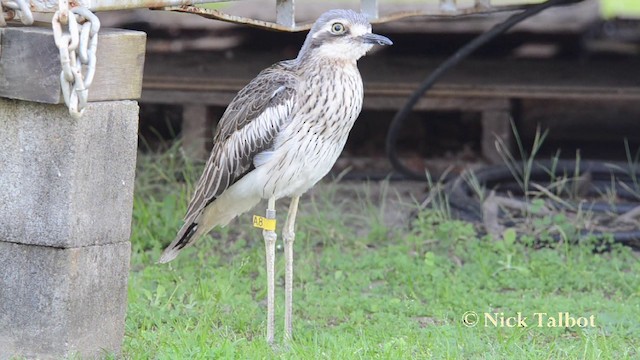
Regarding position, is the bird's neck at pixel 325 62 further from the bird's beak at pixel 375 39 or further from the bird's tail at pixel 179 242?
the bird's tail at pixel 179 242

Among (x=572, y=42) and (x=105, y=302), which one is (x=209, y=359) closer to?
(x=105, y=302)

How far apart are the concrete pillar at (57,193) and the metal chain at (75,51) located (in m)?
0.10

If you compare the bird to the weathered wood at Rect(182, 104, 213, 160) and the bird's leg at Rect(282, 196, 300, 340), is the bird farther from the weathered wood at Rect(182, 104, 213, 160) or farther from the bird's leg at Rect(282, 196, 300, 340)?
the weathered wood at Rect(182, 104, 213, 160)

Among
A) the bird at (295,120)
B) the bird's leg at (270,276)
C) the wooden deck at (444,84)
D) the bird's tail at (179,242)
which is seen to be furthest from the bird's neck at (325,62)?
the wooden deck at (444,84)

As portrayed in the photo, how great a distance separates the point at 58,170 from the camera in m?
3.83

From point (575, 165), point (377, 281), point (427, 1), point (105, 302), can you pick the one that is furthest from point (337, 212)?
point (105, 302)

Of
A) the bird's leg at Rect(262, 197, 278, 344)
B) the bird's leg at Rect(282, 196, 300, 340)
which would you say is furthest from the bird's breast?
the bird's leg at Rect(282, 196, 300, 340)

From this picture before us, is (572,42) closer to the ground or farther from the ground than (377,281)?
farther from the ground

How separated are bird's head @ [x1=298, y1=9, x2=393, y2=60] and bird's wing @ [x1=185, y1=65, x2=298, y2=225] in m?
0.18

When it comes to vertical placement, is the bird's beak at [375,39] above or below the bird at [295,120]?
above

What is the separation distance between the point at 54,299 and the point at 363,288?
1.83 m

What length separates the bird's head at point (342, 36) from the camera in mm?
4621

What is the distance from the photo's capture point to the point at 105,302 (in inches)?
159

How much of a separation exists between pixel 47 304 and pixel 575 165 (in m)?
3.68
